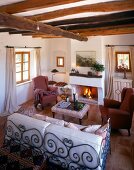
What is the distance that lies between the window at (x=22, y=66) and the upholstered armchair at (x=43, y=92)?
0.71 m

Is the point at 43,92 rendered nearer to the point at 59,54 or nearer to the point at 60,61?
the point at 60,61

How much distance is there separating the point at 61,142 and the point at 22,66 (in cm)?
497

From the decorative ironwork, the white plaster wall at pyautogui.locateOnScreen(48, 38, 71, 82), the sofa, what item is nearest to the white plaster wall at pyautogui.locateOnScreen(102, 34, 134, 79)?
the white plaster wall at pyautogui.locateOnScreen(48, 38, 71, 82)

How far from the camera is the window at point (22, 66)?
268 inches

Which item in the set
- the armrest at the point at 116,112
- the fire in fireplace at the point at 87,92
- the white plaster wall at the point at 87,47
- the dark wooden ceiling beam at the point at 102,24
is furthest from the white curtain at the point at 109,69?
the dark wooden ceiling beam at the point at 102,24

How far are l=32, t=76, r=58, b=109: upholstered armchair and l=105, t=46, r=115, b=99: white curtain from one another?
216 cm

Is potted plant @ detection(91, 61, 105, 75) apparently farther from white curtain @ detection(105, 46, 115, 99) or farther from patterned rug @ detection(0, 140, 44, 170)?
patterned rug @ detection(0, 140, 44, 170)

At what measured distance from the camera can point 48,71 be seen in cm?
852

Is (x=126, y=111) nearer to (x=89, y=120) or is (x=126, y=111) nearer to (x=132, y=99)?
Result: (x=132, y=99)

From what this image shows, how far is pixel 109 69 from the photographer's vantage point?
22.2 ft

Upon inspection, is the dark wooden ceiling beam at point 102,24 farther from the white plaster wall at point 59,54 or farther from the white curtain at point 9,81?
the white plaster wall at point 59,54

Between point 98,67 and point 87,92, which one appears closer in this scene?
point 98,67

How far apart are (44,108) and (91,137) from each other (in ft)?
13.0

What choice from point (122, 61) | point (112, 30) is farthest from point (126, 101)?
point (122, 61)
